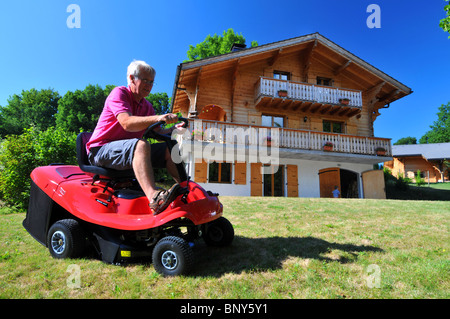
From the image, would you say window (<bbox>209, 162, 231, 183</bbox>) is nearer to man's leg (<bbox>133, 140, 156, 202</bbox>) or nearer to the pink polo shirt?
the pink polo shirt

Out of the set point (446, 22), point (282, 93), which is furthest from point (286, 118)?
point (446, 22)

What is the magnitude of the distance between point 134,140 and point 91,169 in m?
0.64

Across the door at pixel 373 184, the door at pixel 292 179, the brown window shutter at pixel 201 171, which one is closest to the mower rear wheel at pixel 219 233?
the brown window shutter at pixel 201 171

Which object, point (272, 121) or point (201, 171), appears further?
point (272, 121)

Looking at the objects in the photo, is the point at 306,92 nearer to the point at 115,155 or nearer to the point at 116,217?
the point at 115,155

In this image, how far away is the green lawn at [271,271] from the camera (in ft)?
5.91

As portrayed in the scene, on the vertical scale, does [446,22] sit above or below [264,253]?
above

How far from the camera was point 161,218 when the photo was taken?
6.54 ft

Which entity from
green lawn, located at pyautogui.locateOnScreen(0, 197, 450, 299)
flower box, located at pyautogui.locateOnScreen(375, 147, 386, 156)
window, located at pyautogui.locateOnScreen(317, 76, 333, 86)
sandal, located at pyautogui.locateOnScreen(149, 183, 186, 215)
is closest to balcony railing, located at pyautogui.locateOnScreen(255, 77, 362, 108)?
window, located at pyautogui.locateOnScreen(317, 76, 333, 86)

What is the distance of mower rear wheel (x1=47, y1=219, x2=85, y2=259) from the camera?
7.79ft

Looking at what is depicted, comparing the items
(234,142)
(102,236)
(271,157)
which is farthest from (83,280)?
(271,157)

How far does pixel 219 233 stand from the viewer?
2.93 metres

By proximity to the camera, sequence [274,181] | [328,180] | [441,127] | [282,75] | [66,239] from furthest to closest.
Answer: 1. [441,127]
2. [282,75]
3. [328,180]
4. [274,181]
5. [66,239]
